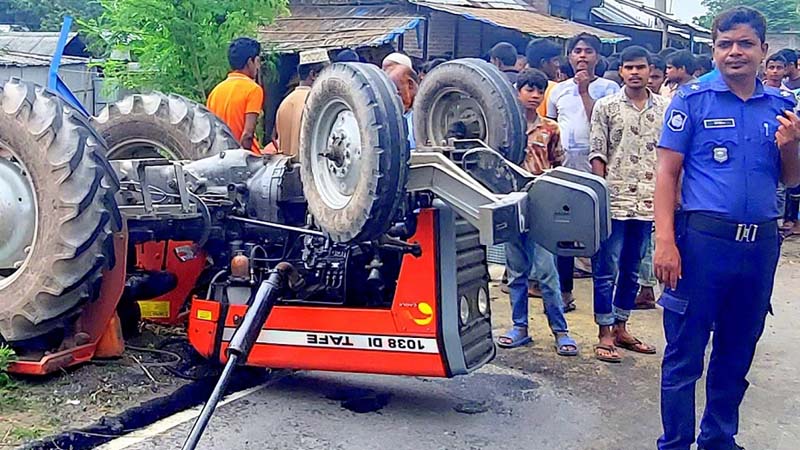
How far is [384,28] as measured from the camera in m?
11.9

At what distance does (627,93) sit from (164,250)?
2.85m

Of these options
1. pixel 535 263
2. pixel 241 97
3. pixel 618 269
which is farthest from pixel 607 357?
pixel 241 97

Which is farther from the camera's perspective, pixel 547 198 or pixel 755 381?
pixel 755 381

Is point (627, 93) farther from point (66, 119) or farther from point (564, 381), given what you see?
point (66, 119)

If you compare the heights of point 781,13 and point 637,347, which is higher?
point 781,13

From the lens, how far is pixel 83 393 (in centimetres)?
470

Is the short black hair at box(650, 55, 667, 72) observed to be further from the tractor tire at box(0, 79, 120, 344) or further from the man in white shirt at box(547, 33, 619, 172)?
the tractor tire at box(0, 79, 120, 344)

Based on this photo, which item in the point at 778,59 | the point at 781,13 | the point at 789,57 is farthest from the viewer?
the point at 781,13

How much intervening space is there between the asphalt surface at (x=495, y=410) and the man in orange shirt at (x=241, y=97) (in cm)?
212

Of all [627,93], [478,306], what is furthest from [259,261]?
[627,93]

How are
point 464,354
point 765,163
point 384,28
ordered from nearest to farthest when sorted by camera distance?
point 765,163 < point 464,354 < point 384,28

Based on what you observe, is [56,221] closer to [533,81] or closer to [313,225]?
[313,225]

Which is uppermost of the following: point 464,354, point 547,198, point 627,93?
point 627,93

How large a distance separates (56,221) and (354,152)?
145 cm
